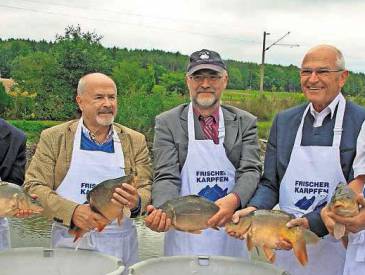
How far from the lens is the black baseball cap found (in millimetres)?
4191

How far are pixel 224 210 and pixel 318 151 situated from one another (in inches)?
27.1

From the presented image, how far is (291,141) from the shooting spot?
4000 mm

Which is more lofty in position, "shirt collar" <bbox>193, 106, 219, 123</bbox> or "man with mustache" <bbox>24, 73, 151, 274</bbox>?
"shirt collar" <bbox>193, 106, 219, 123</bbox>

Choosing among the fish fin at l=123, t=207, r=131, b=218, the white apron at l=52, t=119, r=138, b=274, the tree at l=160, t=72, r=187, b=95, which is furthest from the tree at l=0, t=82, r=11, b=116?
the fish fin at l=123, t=207, r=131, b=218

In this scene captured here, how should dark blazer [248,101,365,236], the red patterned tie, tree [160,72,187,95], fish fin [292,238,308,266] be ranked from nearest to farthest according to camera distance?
fish fin [292,238,308,266] → dark blazer [248,101,365,236] → the red patterned tie → tree [160,72,187,95]

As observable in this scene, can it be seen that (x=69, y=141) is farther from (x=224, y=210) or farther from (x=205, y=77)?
(x=224, y=210)

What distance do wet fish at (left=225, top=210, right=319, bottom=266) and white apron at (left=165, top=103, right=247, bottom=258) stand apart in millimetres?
765

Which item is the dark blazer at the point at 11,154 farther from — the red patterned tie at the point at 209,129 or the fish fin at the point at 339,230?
the fish fin at the point at 339,230

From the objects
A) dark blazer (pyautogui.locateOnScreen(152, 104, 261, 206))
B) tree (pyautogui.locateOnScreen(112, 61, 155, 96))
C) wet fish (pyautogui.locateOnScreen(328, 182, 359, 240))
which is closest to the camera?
wet fish (pyautogui.locateOnScreen(328, 182, 359, 240))

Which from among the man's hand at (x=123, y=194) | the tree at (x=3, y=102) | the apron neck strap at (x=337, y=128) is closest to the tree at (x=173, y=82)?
the tree at (x=3, y=102)

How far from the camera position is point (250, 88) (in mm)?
41688

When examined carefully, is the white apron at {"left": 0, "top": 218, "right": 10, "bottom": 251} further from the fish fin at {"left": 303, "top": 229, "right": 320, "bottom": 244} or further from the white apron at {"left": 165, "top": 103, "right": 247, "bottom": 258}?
the fish fin at {"left": 303, "top": 229, "right": 320, "bottom": 244}

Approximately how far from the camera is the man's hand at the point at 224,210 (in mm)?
3678

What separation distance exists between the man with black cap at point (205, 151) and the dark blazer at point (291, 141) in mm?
130
